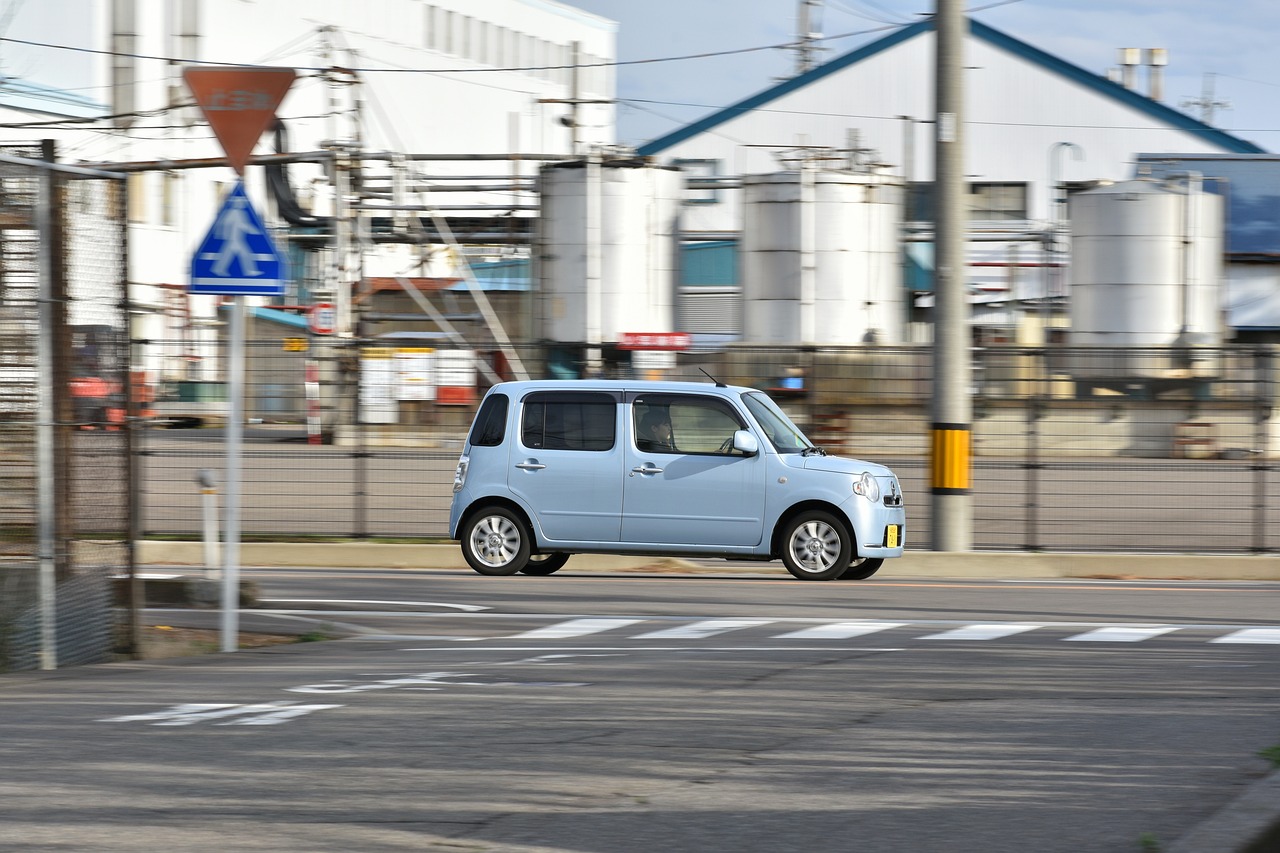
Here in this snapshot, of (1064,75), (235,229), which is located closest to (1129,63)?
(1064,75)

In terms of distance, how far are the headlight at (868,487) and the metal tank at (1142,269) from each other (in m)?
24.0

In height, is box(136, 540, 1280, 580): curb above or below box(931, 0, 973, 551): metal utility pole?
below

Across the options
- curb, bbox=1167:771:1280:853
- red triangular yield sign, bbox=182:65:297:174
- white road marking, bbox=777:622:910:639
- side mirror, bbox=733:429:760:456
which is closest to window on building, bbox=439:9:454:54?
side mirror, bbox=733:429:760:456

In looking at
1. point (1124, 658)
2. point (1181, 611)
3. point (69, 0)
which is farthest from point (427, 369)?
point (69, 0)

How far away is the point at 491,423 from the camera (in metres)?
15.5

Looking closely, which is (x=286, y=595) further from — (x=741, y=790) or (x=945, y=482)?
(x=741, y=790)

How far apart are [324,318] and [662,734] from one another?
30.3m

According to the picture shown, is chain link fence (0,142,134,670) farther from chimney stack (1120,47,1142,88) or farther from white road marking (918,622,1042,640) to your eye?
chimney stack (1120,47,1142,88)

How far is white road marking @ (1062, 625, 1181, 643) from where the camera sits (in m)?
10.9

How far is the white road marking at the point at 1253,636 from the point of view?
35.9 ft

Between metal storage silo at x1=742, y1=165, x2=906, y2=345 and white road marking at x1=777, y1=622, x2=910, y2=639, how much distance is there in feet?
82.5

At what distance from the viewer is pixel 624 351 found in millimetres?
31766

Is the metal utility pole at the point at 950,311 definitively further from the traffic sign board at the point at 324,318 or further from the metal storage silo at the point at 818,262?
the traffic sign board at the point at 324,318

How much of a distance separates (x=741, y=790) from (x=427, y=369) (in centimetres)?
1670
